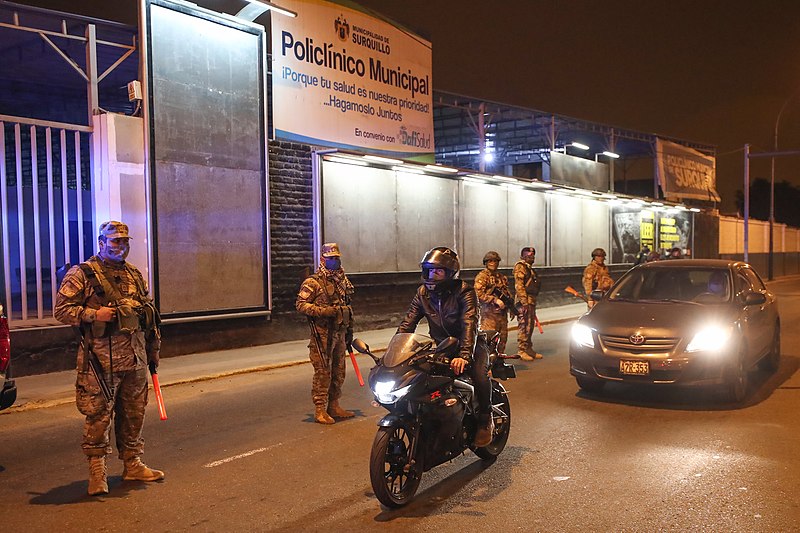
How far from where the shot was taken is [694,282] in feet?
30.3

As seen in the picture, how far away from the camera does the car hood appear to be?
309 inches

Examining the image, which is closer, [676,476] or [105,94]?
[676,476]

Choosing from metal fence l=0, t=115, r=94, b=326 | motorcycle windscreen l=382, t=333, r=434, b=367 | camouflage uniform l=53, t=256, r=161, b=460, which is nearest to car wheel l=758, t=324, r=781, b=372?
motorcycle windscreen l=382, t=333, r=434, b=367

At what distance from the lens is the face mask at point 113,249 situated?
5.39 meters

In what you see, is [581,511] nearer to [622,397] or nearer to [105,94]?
[622,397]

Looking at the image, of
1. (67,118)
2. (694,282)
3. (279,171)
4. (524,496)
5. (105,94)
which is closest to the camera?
(524,496)

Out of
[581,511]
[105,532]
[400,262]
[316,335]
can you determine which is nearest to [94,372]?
[105,532]

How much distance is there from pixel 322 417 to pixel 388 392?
2908 mm

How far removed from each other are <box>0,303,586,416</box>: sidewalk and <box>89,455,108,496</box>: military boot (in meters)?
3.82

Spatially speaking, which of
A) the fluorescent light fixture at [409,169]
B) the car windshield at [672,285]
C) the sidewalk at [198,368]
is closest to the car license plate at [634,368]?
the car windshield at [672,285]

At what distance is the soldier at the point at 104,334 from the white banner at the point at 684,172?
26303 millimetres

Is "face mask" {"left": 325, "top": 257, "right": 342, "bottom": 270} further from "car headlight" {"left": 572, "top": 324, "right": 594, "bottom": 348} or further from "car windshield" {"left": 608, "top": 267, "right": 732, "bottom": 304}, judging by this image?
"car windshield" {"left": 608, "top": 267, "right": 732, "bottom": 304}

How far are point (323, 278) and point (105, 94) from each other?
37.0ft

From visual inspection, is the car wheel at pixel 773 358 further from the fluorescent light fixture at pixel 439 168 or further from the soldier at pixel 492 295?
the fluorescent light fixture at pixel 439 168
